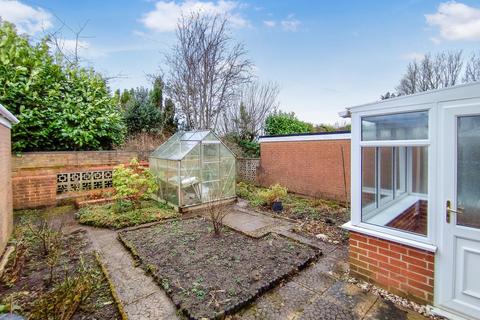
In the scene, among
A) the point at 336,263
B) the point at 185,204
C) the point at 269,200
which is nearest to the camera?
the point at 336,263

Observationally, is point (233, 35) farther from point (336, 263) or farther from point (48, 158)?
point (336, 263)

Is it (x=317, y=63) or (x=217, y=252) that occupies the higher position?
(x=317, y=63)

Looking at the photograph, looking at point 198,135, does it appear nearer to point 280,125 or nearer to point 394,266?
point 394,266

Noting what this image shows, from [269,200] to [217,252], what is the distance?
3.46 m

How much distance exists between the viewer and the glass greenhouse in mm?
6741

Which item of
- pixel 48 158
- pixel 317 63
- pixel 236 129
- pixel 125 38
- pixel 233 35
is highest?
pixel 233 35

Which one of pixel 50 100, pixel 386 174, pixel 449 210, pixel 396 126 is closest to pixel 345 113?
pixel 396 126

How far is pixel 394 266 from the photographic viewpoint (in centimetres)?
300

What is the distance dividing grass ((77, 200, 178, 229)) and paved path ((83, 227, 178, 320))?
1081 millimetres

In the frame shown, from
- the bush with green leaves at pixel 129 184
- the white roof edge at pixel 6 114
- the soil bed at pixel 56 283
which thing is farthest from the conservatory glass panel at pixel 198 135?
the white roof edge at pixel 6 114

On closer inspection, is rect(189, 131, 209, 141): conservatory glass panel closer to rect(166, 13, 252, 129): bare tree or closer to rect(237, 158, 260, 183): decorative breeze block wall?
rect(237, 158, 260, 183): decorative breeze block wall

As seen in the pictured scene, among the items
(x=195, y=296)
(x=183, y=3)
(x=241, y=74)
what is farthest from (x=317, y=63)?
(x=195, y=296)

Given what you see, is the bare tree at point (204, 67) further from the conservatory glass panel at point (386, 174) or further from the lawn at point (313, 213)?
the conservatory glass panel at point (386, 174)

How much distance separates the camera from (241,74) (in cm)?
1284
